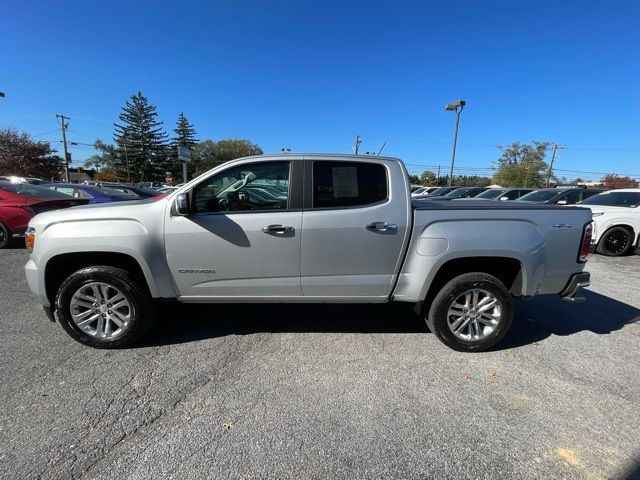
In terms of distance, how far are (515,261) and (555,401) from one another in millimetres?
1276

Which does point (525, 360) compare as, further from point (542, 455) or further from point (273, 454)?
point (273, 454)

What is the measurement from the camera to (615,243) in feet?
29.5

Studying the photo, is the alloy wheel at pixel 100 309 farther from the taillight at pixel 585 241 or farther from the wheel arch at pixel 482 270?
the taillight at pixel 585 241

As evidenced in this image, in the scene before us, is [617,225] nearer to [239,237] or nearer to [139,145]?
[239,237]

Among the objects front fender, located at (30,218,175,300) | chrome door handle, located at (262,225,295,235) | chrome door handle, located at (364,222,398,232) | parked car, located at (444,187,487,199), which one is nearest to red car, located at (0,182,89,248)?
front fender, located at (30,218,175,300)

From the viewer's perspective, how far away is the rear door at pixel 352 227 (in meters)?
3.46

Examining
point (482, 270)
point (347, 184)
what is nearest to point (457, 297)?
point (482, 270)

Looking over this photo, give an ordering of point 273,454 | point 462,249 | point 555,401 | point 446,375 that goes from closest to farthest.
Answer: point 273,454 < point 555,401 < point 446,375 < point 462,249

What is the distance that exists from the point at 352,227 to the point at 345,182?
18.0 inches

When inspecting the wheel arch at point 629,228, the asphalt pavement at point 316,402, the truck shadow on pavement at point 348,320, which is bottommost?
the asphalt pavement at point 316,402

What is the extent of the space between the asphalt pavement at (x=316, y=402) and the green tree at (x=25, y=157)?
60344 millimetres

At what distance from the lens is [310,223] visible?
3443 millimetres

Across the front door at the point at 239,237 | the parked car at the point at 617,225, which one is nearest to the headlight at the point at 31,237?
the front door at the point at 239,237

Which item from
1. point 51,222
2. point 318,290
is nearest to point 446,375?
point 318,290
